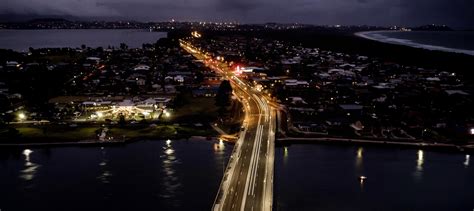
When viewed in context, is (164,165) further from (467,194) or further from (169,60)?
(169,60)

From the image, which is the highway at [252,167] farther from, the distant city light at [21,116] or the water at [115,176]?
the distant city light at [21,116]

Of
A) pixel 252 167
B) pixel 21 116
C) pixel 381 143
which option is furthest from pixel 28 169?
pixel 381 143

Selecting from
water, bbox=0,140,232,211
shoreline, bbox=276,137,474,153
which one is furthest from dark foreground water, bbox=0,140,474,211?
shoreline, bbox=276,137,474,153

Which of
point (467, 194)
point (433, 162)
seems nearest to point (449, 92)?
point (433, 162)

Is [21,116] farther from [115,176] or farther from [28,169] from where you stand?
[115,176]

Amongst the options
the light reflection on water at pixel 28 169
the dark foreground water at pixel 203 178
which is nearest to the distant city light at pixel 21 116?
the dark foreground water at pixel 203 178
